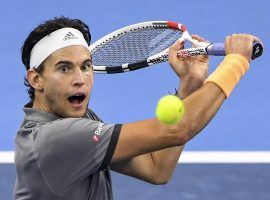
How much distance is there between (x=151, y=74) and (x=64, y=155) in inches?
217

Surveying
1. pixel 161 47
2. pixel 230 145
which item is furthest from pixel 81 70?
pixel 230 145

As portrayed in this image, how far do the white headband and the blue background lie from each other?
12.8 feet

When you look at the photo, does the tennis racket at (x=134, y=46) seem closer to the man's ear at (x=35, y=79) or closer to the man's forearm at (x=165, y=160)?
the man's forearm at (x=165, y=160)

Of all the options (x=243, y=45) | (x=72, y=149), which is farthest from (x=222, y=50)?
(x=72, y=149)

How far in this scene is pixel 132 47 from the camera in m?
5.57

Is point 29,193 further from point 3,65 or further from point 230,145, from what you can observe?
point 3,65

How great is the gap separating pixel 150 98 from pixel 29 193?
4.95 metres

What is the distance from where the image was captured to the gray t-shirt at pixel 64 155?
4141 millimetres

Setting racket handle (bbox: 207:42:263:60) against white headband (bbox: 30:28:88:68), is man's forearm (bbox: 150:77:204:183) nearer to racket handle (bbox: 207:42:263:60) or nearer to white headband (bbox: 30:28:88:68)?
racket handle (bbox: 207:42:263:60)

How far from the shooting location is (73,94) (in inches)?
172

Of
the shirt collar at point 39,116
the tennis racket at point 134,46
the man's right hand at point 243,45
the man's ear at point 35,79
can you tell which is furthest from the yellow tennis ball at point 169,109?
the tennis racket at point 134,46

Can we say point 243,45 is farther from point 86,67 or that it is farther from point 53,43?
point 53,43

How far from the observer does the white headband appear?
4.46 meters

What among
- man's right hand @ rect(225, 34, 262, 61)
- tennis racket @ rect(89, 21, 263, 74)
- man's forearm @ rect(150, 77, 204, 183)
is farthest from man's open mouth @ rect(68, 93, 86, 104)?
tennis racket @ rect(89, 21, 263, 74)
